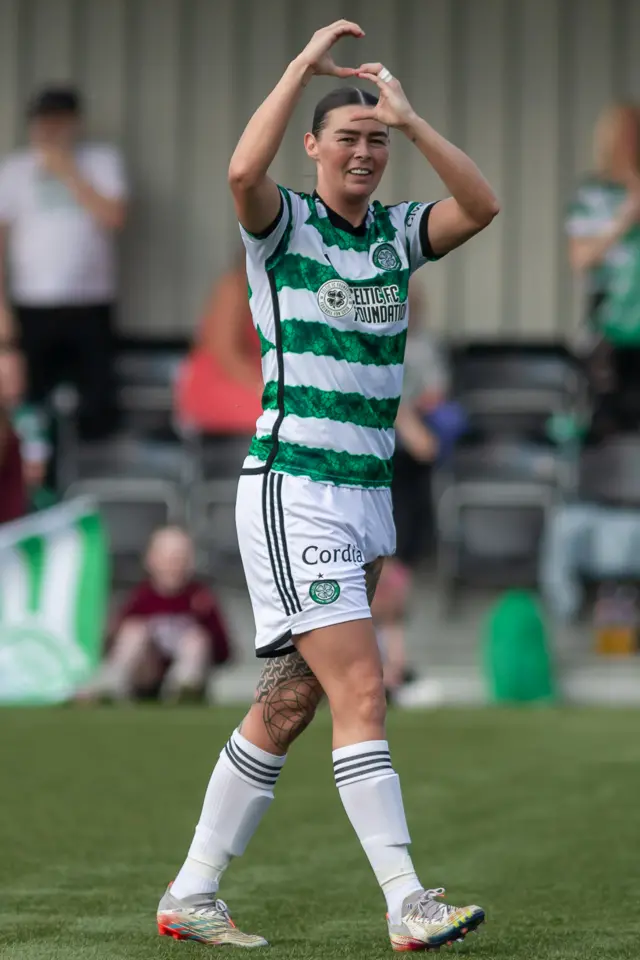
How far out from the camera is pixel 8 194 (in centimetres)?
1259

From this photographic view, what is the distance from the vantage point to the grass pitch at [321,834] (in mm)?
5008

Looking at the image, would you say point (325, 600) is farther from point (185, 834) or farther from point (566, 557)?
point (566, 557)

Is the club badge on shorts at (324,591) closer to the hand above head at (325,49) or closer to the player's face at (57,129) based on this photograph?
the hand above head at (325,49)

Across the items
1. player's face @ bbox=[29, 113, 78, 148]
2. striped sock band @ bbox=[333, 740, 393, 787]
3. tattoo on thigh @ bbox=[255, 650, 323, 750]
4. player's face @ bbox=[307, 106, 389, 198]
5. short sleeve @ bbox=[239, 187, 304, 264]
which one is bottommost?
striped sock band @ bbox=[333, 740, 393, 787]

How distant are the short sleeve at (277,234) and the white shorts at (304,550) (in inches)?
20.7

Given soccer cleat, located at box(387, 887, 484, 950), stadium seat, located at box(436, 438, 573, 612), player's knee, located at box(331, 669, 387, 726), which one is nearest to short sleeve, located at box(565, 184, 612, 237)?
stadium seat, located at box(436, 438, 573, 612)

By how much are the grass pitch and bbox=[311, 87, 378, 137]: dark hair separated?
1.96m

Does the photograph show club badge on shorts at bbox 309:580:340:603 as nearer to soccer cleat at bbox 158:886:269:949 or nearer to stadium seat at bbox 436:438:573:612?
soccer cleat at bbox 158:886:269:949

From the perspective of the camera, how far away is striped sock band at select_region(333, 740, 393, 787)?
4723 mm

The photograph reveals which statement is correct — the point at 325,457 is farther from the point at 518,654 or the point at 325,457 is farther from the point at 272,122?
the point at 518,654

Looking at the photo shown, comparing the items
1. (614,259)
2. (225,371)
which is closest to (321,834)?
(225,371)

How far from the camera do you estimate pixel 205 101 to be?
13688 millimetres

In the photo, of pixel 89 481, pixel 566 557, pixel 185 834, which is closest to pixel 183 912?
pixel 185 834

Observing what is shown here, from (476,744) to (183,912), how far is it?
159 inches
